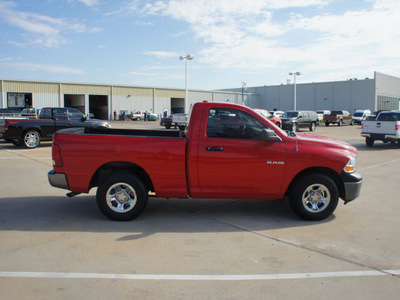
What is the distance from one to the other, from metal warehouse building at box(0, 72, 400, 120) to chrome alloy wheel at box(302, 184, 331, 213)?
4963cm

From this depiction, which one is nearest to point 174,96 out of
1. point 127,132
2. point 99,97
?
point 99,97

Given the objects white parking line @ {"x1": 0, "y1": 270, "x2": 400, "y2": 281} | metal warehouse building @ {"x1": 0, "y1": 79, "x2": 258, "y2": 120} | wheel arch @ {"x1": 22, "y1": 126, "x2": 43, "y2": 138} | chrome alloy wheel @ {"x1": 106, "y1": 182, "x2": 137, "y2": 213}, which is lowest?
white parking line @ {"x1": 0, "y1": 270, "x2": 400, "y2": 281}

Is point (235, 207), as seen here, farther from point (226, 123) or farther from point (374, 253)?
point (374, 253)

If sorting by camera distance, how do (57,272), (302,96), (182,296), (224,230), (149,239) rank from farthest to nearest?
1. (302,96)
2. (224,230)
3. (149,239)
4. (57,272)
5. (182,296)

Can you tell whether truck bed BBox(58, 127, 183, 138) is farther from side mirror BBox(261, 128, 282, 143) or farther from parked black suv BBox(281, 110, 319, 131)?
parked black suv BBox(281, 110, 319, 131)

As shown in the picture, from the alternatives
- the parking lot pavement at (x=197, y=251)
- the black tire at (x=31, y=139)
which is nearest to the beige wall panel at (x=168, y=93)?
the black tire at (x=31, y=139)

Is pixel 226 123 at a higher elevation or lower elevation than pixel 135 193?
higher

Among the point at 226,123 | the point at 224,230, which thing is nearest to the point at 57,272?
the point at 224,230

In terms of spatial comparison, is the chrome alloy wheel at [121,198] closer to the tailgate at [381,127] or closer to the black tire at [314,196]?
the black tire at [314,196]

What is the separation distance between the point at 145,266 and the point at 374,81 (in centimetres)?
6753

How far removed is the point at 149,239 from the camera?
5.02m

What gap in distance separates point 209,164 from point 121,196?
1485 mm

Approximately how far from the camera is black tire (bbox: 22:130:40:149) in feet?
53.1

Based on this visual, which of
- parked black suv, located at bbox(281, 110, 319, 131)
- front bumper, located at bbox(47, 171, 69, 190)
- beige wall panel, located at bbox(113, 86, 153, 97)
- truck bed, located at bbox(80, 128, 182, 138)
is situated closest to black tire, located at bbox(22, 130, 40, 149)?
truck bed, located at bbox(80, 128, 182, 138)
